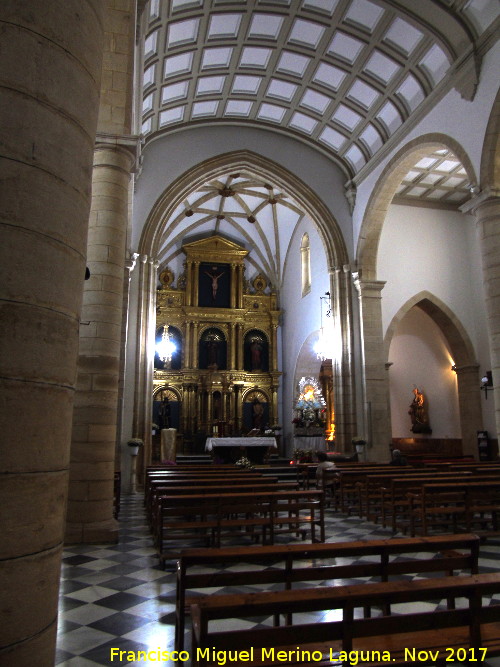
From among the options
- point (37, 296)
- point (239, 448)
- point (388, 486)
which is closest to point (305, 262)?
point (239, 448)

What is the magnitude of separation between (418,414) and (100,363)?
15.2 meters

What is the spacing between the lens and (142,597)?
4215 millimetres

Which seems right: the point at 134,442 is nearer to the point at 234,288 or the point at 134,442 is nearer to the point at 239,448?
the point at 239,448

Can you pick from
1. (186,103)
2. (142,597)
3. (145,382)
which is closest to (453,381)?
(145,382)

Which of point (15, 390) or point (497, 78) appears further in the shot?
point (497, 78)

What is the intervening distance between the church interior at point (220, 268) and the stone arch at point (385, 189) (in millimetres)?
70

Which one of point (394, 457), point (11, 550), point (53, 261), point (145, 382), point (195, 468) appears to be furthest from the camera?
point (145, 382)

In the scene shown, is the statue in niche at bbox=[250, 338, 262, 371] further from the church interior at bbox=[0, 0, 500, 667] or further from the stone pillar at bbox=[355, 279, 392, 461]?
the stone pillar at bbox=[355, 279, 392, 461]

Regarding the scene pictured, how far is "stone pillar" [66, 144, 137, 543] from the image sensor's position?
648 centimetres

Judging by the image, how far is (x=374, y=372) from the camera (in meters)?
15.4

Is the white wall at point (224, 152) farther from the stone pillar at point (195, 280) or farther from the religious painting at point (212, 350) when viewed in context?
the religious painting at point (212, 350)

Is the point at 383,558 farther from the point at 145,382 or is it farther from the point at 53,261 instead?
the point at 145,382

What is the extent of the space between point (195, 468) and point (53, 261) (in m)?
8.20

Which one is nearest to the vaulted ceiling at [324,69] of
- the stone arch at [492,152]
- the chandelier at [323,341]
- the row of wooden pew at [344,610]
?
the stone arch at [492,152]
